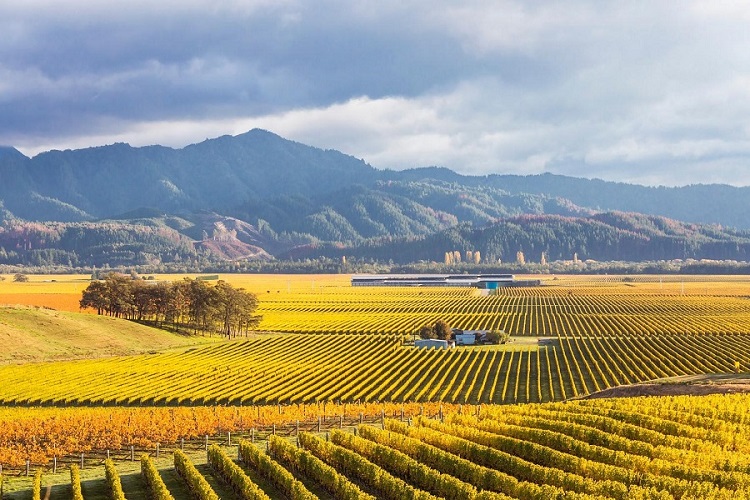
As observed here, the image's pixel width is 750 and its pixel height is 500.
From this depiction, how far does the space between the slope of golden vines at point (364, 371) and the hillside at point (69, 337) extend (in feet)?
16.1

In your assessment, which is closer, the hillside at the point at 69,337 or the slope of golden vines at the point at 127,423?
the slope of golden vines at the point at 127,423

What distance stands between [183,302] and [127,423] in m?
66.4

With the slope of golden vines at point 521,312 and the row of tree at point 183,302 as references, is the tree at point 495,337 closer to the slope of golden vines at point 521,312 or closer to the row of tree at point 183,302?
the slope of golden vines at point 521,312

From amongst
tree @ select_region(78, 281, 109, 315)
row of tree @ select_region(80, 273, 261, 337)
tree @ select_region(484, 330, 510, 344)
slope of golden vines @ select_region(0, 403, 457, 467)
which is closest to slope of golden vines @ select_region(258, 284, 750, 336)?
row of tree @ select_region(80, 273, 261, 337)

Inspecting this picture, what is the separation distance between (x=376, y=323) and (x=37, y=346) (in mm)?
50588

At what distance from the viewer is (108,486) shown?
107 ft

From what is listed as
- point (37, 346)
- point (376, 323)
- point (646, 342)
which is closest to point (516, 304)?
point (376, 323)

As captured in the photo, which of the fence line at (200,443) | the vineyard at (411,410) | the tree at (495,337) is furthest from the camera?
the tree at (495,337)

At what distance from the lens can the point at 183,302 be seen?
4373 inches

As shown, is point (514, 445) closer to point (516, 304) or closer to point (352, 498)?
point (352, 498)

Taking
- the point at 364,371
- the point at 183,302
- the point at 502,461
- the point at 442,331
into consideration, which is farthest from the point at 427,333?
the point at 502,461

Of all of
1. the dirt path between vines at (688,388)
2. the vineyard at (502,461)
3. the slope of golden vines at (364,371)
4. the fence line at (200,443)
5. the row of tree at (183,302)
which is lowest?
the slope of golden vines at (364,371)


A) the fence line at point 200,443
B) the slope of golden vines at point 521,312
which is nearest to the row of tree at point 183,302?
the slope of golden vines at point 521,312

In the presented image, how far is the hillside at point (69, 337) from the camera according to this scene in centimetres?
8200
